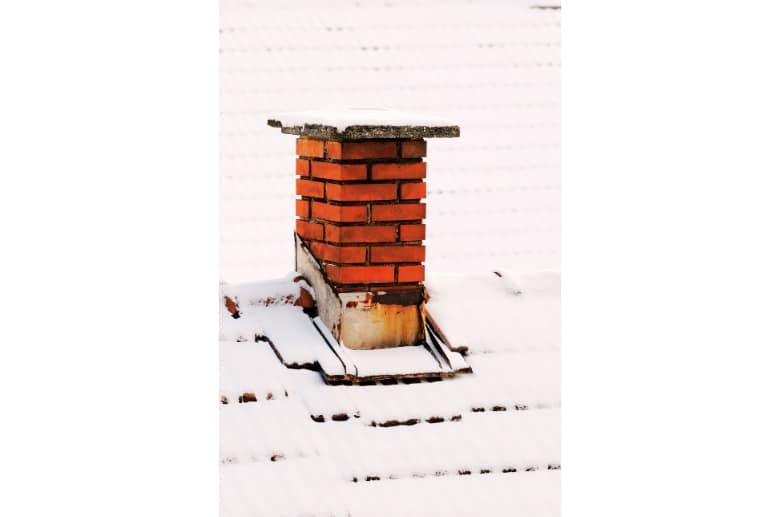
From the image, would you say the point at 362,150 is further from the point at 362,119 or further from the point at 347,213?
the point at 347,213

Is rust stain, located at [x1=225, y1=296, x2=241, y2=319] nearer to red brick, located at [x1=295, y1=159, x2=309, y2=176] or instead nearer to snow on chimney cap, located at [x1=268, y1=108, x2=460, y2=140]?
red brick, located at [x1=295, y1=159, x2=309, y2=176]

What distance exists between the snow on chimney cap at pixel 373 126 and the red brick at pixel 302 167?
221mm

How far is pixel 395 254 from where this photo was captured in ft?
17.9

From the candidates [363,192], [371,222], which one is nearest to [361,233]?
[371,222]

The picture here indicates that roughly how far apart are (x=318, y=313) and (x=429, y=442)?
36.2 inches

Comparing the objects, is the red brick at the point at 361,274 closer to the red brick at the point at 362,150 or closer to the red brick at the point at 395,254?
the red brick at the point at 395,254

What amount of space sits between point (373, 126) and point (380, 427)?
4.48 ft

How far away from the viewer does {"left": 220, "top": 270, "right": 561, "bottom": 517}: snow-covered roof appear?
16.3ft

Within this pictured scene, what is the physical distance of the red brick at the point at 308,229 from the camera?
5595 millimetres

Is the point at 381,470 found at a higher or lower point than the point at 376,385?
lower

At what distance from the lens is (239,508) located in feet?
16.2

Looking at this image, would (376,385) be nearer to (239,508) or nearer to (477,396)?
(477,396)

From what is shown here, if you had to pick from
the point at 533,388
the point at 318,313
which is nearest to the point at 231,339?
the point at 318,313

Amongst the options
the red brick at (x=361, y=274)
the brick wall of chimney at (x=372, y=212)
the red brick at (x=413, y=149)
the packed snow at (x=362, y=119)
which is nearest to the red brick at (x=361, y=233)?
the brick wall of chimney at (x=372, y=212)
